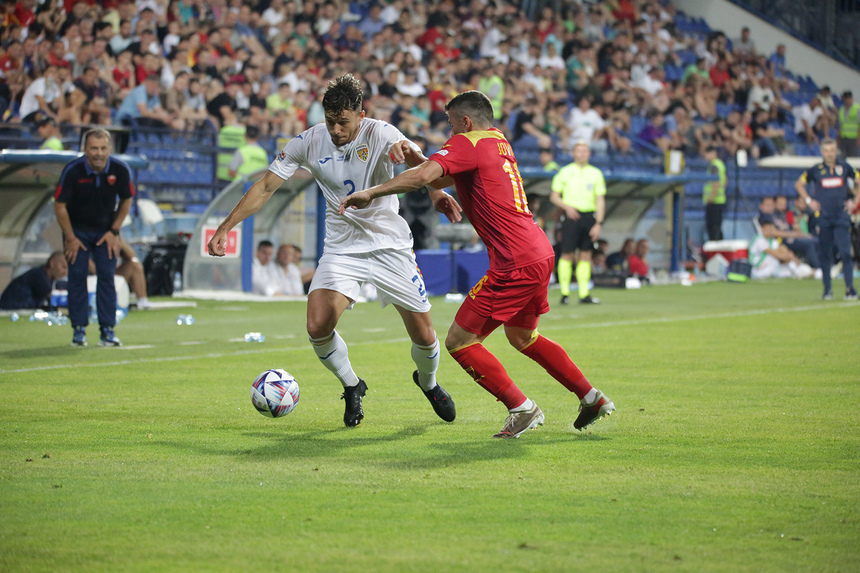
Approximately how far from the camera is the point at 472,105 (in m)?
6.39

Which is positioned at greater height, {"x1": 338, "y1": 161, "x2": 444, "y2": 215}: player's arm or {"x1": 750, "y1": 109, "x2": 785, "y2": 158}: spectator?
{"x1": 750, "y1": 109, "x2": 785, "y2": 158}: spectator

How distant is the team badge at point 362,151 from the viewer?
22.6 feet

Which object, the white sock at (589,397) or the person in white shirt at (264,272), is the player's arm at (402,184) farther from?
the person in white shirt at (264,272)

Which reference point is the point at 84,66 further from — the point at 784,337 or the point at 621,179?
the point at 784,337

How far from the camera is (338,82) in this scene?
661 cm

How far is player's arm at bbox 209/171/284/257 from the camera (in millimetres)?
6621

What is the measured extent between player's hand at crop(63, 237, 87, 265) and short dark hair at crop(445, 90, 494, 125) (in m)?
5.78

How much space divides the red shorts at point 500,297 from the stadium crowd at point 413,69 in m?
13.3

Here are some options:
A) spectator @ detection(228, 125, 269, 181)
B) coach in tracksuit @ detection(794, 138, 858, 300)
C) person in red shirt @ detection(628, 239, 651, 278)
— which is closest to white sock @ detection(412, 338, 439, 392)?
spectator @ detection(228, 125, 269, 181)

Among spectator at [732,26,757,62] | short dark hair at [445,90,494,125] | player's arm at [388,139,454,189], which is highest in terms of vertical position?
spectator at [732,26,757,62]

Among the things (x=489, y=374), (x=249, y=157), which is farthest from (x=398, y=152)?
(x=249, y=157)

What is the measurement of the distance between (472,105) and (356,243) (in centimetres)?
119

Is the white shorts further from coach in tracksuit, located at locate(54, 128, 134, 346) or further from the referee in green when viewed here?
the referee in green

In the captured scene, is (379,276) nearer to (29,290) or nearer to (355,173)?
(355,173)
